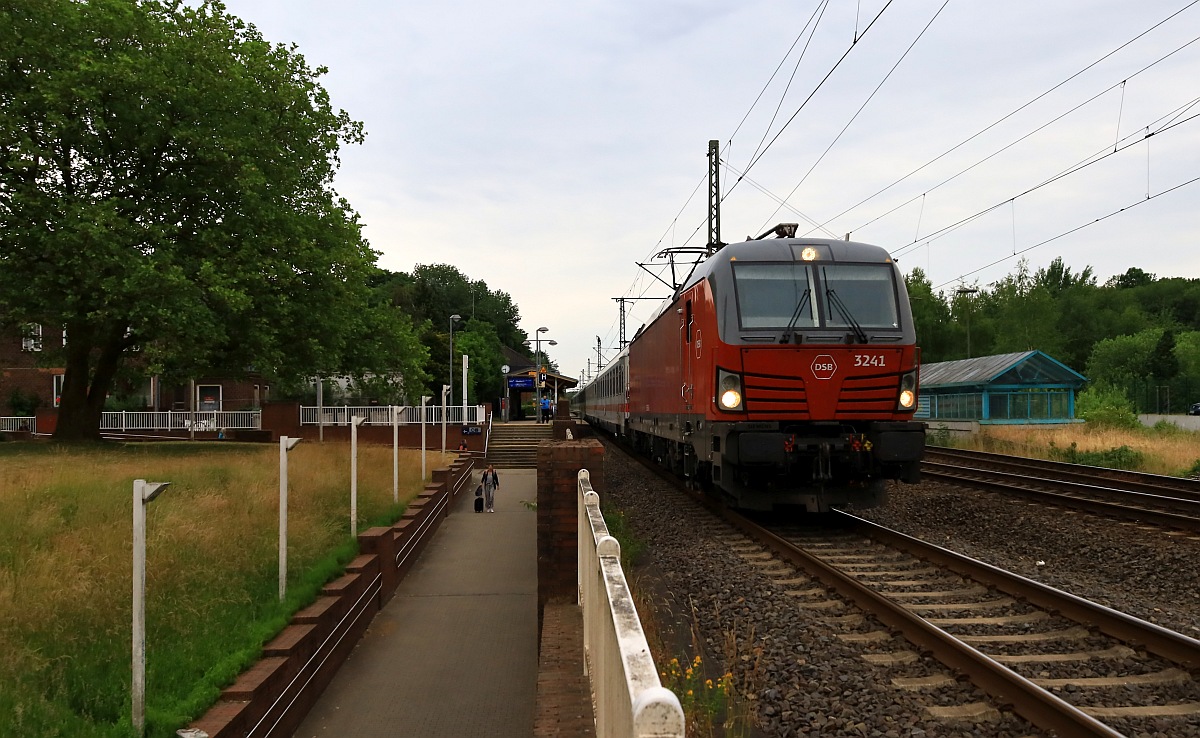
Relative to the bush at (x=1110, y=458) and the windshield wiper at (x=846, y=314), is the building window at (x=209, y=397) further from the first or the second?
the windshield wiper at (x=846, y=314)

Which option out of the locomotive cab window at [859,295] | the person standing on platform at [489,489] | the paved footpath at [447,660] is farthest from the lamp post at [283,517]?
the person standing on platform at [489,489]

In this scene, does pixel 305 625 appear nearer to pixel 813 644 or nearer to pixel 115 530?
pixel 115 530

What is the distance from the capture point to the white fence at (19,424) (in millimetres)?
34875

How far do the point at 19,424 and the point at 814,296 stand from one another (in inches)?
1437

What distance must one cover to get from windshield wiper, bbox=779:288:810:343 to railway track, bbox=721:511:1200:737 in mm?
2688

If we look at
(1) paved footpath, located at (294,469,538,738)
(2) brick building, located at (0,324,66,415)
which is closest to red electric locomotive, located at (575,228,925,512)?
(1) paved footpath, located at (294,469,538,738)

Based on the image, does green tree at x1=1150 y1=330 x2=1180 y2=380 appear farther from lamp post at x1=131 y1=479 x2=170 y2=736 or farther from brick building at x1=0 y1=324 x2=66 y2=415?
lamp post at x1=131 y1=479 x2=170 y2=736

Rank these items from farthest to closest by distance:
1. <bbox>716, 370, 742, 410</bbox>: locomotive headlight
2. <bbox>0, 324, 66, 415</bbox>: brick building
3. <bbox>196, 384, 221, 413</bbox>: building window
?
<bbox>196, 384, 221, 413</bbox>: building window → <bbox>0, 324, 66, 415</bbox>: brick building → <bbox>716, 370, 742, 410</bbox>: locomotive headlight

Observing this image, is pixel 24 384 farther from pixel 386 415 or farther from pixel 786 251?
pixel 786 251

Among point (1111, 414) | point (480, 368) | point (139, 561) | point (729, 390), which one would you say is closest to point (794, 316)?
point (729, 390)

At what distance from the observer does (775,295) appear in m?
10.8

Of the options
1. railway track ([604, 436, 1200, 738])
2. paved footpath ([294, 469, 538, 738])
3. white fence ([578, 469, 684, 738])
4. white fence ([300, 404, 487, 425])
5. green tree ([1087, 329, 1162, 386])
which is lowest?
paved footpath ([294, 469, 538, 738])

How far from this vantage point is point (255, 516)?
34.6 feet

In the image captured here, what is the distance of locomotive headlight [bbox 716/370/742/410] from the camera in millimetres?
10352
